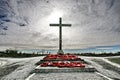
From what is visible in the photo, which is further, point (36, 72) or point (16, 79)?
point (36, 72)

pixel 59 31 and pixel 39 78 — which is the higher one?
pixel 59 31

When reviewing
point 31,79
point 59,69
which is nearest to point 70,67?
point 59,69

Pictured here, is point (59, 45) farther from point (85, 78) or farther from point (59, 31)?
point (85, 78)

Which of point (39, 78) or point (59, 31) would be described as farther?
point (59, 31)

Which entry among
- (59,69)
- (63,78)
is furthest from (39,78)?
(59,69)

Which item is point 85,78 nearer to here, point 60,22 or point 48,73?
point 48,73

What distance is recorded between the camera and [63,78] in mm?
10938

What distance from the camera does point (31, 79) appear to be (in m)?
10.7

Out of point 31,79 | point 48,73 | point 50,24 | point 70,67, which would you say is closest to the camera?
point 31,79

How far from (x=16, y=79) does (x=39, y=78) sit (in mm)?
1708

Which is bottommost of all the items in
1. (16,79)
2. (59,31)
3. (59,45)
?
(16,79)

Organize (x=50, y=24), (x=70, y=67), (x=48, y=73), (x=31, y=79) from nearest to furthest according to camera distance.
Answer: (x=31, y=79) → (x=48, y=73) → (x=70, y=67) → (x=50, y=24)

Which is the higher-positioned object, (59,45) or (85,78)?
(59,45)

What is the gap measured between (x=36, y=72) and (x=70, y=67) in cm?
310
